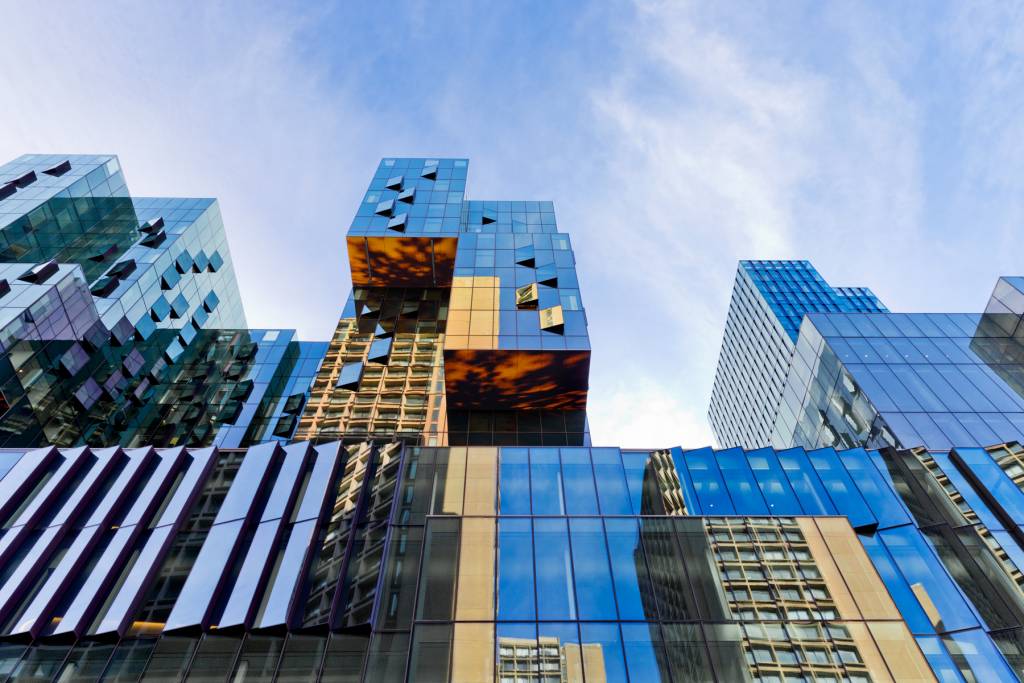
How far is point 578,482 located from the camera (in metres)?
24.1

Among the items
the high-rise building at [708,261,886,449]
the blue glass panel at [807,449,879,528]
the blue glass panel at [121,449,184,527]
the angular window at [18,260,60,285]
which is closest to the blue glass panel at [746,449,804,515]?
the blue glass panel at [807,449,879,528]

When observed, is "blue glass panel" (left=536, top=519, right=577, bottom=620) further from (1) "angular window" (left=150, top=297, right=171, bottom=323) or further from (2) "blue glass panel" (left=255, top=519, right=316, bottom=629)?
(1) "angular window" (left=150, top=297, right=171, bottom=323)

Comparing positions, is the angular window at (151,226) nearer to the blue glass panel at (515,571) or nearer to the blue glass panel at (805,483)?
the blue glass panel at (515,571)

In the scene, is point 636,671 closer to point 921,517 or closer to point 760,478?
point 760,478

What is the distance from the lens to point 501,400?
3478cm

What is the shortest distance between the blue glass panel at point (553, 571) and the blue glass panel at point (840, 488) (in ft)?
39.0

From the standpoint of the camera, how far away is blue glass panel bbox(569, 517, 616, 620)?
17484mm

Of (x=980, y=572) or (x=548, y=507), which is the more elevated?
(x=548, y=507)

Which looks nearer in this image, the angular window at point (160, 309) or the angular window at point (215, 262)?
the angular window at point (160, 309)

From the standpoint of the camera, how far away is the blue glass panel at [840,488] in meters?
22.4

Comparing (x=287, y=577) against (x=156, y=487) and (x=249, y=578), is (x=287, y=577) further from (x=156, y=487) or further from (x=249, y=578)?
(x=156, y=487)

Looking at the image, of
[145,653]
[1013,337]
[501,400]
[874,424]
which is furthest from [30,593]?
[1013,337]

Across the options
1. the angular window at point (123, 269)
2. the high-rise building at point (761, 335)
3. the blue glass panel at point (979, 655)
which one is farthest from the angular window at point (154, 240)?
the high-rise building at point (761, 335)

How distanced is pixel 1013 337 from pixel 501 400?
1383 inches
